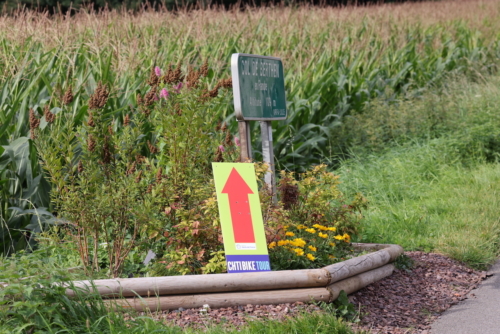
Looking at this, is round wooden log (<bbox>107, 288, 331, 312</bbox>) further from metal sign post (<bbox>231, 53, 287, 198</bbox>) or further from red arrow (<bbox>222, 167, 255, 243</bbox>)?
metal sign post (<bbox>231, 53, 287, 198</bbox>)

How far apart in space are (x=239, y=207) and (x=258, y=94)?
1.02 meters

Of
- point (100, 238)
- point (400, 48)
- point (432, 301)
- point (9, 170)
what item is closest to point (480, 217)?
point (432, 301)

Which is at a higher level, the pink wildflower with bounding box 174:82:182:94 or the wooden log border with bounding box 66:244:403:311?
the pink wildflower with bounding box 174:82:182:94

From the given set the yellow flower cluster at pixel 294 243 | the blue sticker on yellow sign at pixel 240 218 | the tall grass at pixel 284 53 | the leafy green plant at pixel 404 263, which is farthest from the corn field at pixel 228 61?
the leafy green plant at pixel 404 263

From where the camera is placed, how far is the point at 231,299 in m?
4.16

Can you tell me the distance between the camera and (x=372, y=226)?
6.46 metres

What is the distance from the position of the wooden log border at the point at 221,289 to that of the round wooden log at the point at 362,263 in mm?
14

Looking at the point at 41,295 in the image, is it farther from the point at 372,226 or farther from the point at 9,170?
the point at 372,226

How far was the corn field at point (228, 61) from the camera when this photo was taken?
19.4 feet

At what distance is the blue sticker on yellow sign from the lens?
4348mm

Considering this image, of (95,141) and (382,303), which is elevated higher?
(95,141)

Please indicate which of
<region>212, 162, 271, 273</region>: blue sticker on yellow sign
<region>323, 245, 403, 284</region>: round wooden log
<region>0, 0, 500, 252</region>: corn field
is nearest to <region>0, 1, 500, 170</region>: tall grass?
<region>0, 0, 500, 252</region>: corn field

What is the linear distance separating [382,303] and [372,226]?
188 centimetres

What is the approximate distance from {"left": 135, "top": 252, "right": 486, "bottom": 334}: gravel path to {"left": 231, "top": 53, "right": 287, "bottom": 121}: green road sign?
149 centimetres
